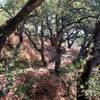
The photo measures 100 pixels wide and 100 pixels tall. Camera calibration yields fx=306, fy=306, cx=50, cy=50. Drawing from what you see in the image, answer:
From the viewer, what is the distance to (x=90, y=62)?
459 inches

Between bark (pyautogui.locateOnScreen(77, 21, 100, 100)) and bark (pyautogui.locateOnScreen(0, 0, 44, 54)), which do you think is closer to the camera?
bark (pyautogui.locateOnScreen(0, 0, 44, 54))

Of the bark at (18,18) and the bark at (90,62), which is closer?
the bark at (18,18)

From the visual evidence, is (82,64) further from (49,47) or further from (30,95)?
(49,47)

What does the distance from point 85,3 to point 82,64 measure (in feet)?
40.6

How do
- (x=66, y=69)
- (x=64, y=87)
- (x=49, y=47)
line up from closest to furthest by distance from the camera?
1. (x=64, y=87)
2. (x=66, y=69)
3. (x=49, y=47)

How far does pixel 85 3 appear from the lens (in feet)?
78.1

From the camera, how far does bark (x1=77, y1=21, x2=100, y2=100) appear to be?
11570 millimetres

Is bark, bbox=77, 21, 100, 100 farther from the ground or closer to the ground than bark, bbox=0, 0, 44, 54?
closer to the ground

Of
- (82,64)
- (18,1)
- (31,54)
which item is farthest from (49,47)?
(82,64)

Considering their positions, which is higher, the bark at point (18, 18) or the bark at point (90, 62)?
the bark at point (18, 18)

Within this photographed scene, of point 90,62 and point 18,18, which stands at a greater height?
point 18,18

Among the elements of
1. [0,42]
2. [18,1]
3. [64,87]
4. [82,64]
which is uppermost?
[18,1]

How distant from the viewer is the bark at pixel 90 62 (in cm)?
1157

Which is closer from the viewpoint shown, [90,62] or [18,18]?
[18,18]
